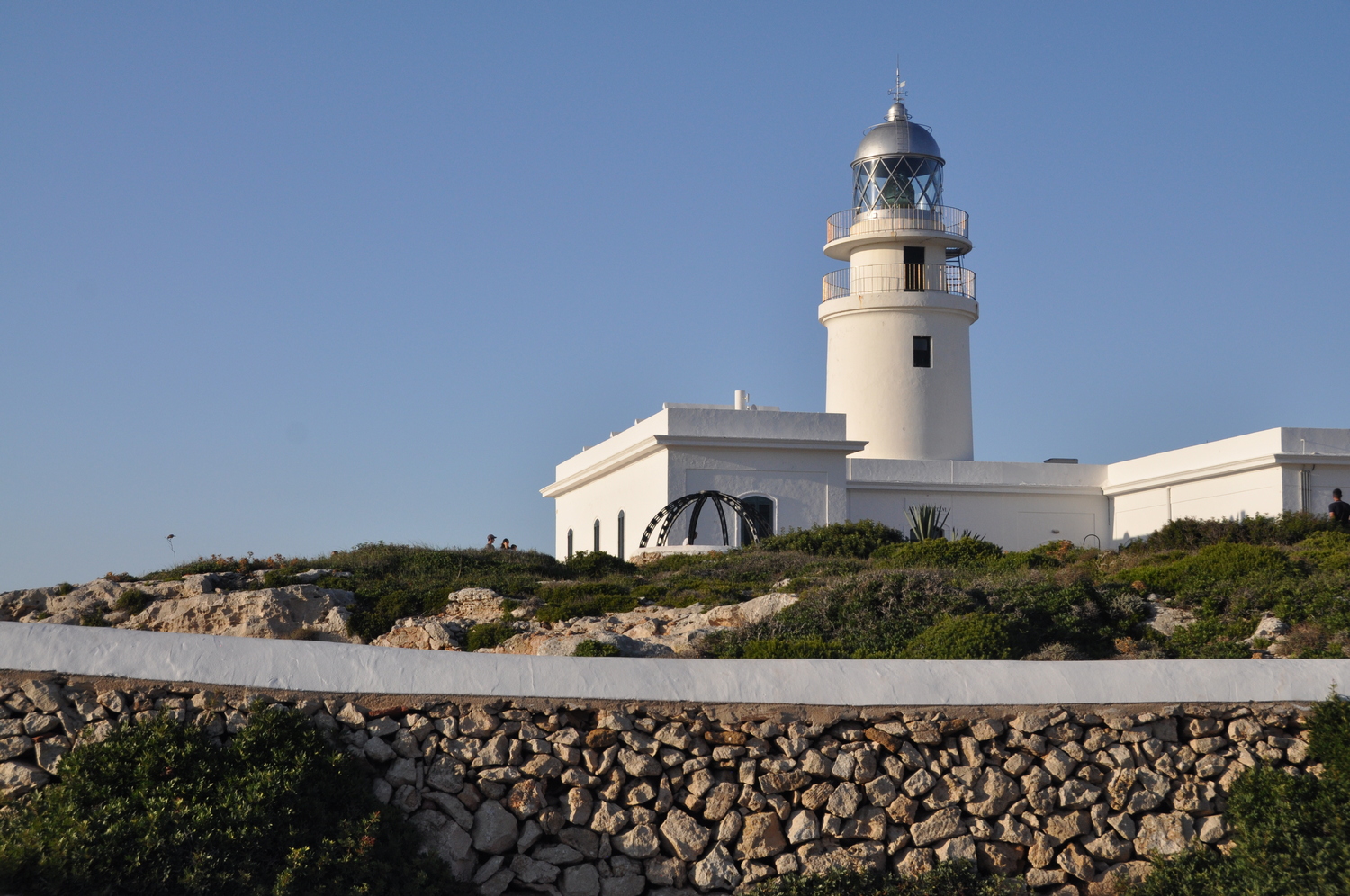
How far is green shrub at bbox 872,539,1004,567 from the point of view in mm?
18031

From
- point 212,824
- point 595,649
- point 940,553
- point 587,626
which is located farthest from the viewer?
point 940,553

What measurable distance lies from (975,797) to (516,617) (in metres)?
8.10

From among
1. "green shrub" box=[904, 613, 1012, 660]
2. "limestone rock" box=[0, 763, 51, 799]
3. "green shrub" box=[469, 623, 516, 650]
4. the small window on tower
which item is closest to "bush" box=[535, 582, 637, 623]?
"green shrub" box=[469, 623, 516, 650]

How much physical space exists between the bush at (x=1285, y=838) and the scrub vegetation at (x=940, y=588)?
3.65 metres

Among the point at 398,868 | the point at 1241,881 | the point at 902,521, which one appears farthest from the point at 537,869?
the point at 902,521

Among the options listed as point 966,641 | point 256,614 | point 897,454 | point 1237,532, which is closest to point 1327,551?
point 1237,532

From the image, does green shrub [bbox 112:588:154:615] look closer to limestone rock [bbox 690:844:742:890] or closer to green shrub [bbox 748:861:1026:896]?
limestone rock [bbox 690:844:742:890]

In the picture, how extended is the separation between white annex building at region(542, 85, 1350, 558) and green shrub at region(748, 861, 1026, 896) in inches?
604

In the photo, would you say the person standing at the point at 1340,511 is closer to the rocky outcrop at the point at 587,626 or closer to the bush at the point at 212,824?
the rocky outcrop at the point at 587,626

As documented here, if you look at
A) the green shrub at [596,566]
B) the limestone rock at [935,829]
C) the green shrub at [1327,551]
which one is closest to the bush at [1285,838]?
the limestone rock at [935,829]

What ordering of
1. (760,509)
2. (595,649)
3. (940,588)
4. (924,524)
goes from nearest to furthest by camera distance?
(595,649) < (940,588) < (760,509) < (924,524)

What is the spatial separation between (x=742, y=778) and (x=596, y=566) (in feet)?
40.2

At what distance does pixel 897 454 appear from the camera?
26906 mm

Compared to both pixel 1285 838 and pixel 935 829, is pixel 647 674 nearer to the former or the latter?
pixel 935 829
